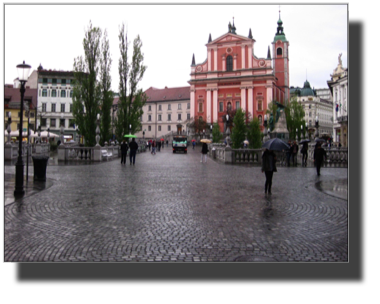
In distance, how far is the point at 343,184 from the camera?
14.0 metres

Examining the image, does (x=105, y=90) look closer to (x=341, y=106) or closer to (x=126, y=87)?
(x=126, y=87)

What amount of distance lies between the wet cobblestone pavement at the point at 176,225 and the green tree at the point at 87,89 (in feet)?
71.8

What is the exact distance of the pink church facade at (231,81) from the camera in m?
77.8

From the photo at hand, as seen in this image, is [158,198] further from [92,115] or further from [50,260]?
[92,115]

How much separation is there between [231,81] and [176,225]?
75.5 meters

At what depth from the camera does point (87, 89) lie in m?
34.0

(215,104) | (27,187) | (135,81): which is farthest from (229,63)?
(27,187)

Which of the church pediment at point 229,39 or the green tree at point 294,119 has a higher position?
the church pediment at point 229,39

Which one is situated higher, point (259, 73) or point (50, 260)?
point (259, 73)

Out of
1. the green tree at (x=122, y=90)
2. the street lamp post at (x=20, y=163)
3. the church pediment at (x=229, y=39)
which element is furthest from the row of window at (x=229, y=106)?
the street lamp post at (x=20, y=163)

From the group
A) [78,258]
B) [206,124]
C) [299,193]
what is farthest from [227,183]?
[206,124]

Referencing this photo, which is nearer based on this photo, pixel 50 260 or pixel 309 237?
pixel 50 260

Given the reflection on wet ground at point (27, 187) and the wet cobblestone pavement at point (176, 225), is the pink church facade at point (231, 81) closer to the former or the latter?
the reflection on wet ground at point (27, 187)
